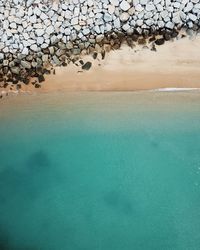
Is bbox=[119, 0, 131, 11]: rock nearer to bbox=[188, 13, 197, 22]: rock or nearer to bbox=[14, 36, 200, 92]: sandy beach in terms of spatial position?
bbox=[14, 36, 200, 92]: sandy beach

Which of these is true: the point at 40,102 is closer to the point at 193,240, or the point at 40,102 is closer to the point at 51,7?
the point at 51,7

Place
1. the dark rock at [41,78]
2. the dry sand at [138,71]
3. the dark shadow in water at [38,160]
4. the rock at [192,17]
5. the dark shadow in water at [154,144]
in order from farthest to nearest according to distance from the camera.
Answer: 1. the dark rock at [41,78]
2. the rock at [192,17]
3. the dry sand at [138,71]
4. the dark shadow in water at [38,160]
5. the dark shadow in water at [154,144]

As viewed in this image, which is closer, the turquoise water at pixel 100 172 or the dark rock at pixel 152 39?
the turquoise water at pixel 100 172

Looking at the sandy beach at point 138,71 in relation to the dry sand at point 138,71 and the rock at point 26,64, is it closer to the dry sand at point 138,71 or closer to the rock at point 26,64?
the dry sand at point 138,71

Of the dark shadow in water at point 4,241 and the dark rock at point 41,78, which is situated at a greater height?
the dark rock at point 41,78

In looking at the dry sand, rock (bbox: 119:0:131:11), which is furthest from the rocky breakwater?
the dry sand

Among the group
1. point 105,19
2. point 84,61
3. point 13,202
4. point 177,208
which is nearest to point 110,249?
point 177,208

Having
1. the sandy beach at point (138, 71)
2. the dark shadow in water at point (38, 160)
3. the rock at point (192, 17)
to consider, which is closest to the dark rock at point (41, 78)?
the sandy beach at point (138, 71)
